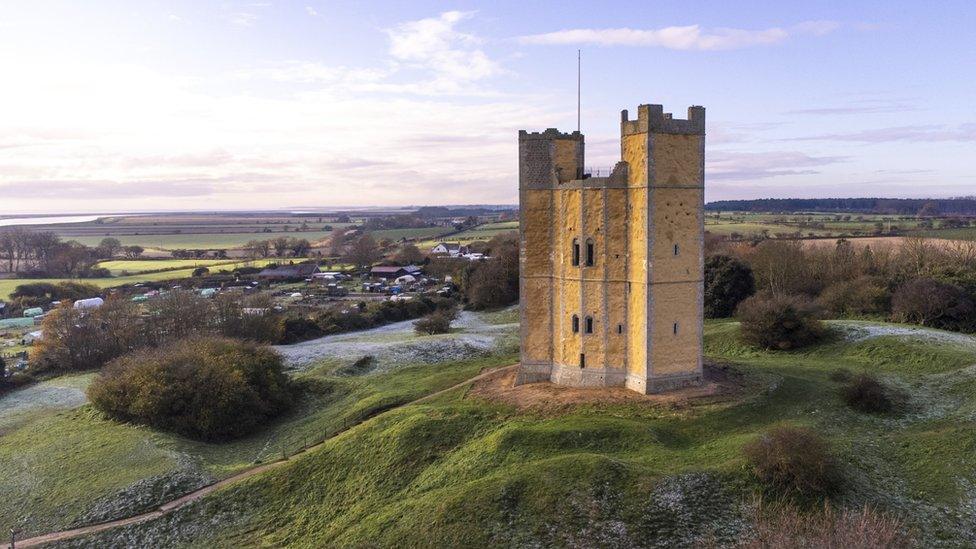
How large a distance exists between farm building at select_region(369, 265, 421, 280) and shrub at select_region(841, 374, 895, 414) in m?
78.9

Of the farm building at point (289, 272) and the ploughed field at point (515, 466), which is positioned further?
the farm building at point (289, 272)

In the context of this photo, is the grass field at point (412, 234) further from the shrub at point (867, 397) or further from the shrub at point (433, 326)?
the shrub at point (867, 397)

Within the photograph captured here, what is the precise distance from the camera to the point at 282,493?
25797 mm

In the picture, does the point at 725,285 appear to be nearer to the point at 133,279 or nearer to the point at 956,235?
the point at 956,235

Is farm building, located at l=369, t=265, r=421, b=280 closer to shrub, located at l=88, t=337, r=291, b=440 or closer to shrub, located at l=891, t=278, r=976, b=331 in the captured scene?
shrub, located at l=88, t=337, r=291, b=440

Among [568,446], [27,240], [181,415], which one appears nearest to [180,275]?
[27,240]

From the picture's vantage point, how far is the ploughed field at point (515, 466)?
1973 cm

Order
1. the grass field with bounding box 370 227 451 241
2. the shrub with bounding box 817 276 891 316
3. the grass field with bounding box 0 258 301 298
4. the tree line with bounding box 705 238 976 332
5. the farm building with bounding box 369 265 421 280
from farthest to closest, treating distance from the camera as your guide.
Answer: the grass field with bounding box 370 227 451 241 < the farm building with bounding box 369 265 421 280 < the grass field with bounding box 0 258 301 298 < the shrub with bounding box 817 276 891 316 < the tree line with bounding box 705 238 976 332

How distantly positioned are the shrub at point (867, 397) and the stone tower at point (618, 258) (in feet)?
21.0

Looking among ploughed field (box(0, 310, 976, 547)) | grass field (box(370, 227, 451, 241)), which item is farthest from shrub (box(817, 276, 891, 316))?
grass field (box(370, 227, 451, 241))

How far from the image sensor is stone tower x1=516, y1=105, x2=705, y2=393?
28.8 metres

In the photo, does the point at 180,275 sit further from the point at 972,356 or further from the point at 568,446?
the point at 972,356

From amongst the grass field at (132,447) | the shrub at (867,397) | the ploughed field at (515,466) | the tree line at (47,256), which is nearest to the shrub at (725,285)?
the ploughed field at (515,466)

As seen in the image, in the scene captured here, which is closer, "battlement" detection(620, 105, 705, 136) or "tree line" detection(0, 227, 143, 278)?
"battlement" detection(620, 105, 705, 136)
